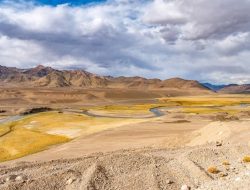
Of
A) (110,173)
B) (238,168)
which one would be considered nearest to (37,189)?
(110,173)

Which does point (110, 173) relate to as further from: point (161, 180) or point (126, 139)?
point (126, 139)

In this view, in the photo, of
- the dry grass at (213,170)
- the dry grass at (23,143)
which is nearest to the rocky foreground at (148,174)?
the dry grass at (213,170)

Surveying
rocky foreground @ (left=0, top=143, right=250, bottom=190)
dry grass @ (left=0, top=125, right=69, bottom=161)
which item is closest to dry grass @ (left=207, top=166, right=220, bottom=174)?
rocky foreground @ (left=0, top=143, right=250, bottom=190)

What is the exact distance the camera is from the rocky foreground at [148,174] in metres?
26.6

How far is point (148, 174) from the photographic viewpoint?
1134 inches

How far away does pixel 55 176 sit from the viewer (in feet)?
93.9

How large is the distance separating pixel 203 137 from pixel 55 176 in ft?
101

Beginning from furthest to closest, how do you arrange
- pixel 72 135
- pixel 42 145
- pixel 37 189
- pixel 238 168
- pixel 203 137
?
pixel 72 135
pixel 42 145
pixel 203 137
pixel 238 168
pixel 37 189

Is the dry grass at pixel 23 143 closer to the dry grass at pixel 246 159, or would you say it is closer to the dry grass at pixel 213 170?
the dry grass at pixel 213 170

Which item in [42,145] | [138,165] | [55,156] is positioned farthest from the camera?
[42,145]

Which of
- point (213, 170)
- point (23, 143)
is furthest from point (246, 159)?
point (23, 143)

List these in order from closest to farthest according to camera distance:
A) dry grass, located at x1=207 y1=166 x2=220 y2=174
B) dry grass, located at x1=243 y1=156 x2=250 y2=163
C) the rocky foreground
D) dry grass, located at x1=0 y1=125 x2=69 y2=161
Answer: the rocky foreground, dry grass, located at x1=207 y1=166 x2=220 y2=174, dry grass, located at x1=243 y1=156 x2=250 y2=163, dry grass, located at x1=0 y1=125 x2=69 y2=161

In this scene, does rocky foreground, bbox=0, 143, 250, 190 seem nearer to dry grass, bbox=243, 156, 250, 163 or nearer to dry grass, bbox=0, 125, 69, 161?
dry grass, bbox=243, 156, 250, 163

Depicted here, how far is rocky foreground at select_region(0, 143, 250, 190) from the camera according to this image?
87.3 ft
